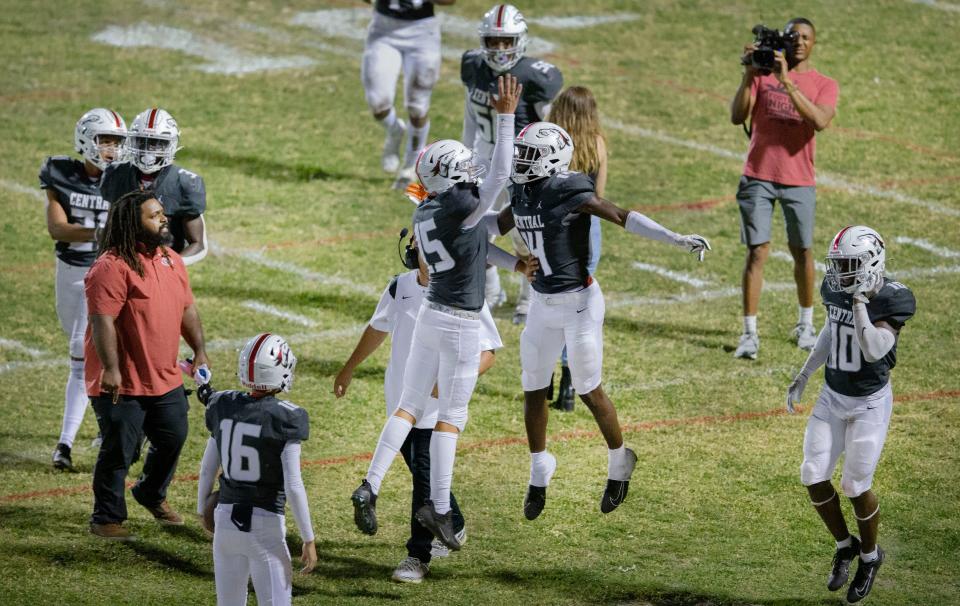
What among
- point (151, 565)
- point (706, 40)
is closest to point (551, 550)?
point (151, 565)

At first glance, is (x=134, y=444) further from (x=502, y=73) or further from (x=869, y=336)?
(x=502, y=73)

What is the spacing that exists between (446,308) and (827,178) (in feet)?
28.0

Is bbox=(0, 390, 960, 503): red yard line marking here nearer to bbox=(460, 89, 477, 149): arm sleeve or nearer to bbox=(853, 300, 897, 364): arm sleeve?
bbox=(853, 300, 897, 364): arm sleeve

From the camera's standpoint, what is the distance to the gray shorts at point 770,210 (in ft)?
38.2

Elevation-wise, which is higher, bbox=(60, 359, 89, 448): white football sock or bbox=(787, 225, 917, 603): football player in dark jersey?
bbox=(787, 225, 917, 603): football player in dark jersey

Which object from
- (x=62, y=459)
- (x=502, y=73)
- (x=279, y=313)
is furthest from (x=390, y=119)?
(x=62, y=459)

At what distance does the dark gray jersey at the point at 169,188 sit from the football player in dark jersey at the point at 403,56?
608 centimetres

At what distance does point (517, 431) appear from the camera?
1044 centimetres

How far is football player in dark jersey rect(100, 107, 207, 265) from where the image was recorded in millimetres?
9219

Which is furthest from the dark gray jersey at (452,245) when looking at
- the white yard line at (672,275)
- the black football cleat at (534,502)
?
the white yard line at (672,275)

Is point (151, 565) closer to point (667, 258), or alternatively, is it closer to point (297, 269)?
point (297, 269)

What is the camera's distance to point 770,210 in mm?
11688

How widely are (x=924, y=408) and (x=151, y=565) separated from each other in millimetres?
5401

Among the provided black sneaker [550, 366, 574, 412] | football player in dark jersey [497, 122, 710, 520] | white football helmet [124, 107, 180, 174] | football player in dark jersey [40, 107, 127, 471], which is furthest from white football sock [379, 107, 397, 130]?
football player in dark jersey [497, 122, 710, 520]
